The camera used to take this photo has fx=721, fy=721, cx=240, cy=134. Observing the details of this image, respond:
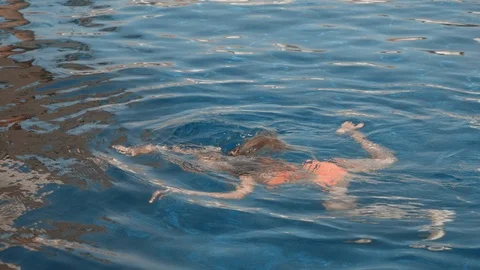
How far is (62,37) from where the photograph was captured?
10656 millimetres

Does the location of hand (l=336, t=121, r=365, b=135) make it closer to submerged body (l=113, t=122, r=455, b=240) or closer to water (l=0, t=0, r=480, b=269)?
water (l=0, t=0, r=480, b=269)

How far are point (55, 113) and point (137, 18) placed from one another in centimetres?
453

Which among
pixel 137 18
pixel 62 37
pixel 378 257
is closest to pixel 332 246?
pixel 378 257

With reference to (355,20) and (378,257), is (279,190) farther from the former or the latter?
(355,20)

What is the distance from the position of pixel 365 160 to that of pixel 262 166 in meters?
1.06

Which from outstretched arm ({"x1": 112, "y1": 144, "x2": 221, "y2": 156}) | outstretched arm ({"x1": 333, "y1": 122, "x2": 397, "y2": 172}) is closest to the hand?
outstretched arm ({"x1": 333, "y1": 122, "x2": 397, "y2": 172})

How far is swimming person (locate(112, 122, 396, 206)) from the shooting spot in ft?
19.9

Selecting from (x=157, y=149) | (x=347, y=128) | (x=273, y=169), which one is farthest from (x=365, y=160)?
(x=157, y=149)

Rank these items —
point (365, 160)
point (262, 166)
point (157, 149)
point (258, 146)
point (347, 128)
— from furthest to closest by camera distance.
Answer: point (347, 128) → point (157, 149) → point (365, 160) → point (258, 146) → point (262, 166)

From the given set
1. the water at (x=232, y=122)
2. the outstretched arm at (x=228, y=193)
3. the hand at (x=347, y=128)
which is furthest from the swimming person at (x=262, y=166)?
the hand at (x=347, y=128)

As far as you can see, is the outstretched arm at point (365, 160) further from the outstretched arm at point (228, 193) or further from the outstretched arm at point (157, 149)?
the outstretched arm at point (157, 149)

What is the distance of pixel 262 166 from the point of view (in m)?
6.20

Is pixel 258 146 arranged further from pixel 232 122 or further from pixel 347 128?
pixel 347 128

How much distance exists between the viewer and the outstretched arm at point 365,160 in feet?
21.1
